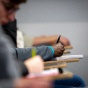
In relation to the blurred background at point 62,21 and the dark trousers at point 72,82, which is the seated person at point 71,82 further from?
the blurred background at point 62,21

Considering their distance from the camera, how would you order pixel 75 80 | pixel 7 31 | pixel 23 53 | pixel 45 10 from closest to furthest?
pixel 75 80
pixel 23 53
pixel 7 31
pixel 45 10

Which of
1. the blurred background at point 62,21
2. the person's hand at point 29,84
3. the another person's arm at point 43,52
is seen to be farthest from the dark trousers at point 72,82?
the blurred background at point 62,21

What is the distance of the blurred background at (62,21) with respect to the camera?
3.02 metres

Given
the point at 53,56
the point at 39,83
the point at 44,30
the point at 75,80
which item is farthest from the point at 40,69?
the point at 44,30

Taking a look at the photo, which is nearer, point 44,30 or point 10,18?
point 10,18

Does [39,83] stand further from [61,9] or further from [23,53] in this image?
[61,9]

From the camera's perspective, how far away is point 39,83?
73cm

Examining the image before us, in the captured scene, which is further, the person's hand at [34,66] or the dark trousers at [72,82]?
the dark trousers at [72,82]

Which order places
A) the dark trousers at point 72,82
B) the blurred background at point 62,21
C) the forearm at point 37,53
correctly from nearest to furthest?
1. the dark trousers at point 72,82
2. the forearm at point 37,53
3. the blurred background at point 62,21

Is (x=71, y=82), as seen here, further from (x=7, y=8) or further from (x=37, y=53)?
(x=7, y=8)

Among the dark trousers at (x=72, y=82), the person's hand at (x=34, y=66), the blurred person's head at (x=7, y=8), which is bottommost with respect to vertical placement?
the dark trousers at (x=72, y=82)

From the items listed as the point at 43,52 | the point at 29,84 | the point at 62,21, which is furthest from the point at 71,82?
the point at 62,21

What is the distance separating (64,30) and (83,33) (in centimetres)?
27

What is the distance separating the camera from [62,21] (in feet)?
10.1
